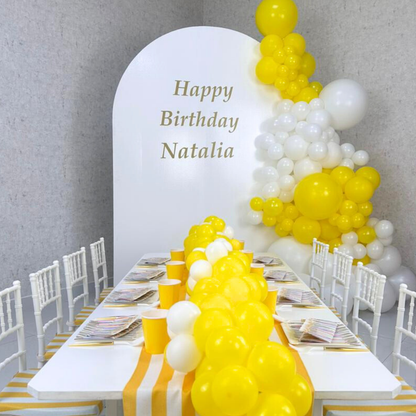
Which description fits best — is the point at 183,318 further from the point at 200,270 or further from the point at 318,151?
the point at 318,151

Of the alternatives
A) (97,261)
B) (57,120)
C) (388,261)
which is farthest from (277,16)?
(97,261)

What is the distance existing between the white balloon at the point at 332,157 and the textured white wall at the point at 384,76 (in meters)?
1.02

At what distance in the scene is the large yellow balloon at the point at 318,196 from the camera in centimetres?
291

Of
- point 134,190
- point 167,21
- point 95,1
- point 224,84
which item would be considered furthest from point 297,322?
point 167,21

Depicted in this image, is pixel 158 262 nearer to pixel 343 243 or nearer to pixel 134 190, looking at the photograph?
pixel 134 190

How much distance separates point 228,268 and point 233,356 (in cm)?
43

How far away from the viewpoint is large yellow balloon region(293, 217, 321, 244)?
10.2 feet

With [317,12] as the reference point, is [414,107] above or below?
below

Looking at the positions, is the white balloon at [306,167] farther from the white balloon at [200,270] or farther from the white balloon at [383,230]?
the white balloon at [200,270]

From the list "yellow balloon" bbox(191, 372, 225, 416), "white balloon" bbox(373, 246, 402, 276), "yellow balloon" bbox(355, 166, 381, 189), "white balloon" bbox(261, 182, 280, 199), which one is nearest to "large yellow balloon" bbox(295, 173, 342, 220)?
"white balloon" bbox(261, 182, 280, 199)

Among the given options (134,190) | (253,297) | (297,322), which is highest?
(134,190)

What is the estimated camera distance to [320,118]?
3117 mm

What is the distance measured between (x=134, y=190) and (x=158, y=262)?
1.27m

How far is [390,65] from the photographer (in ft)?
12.6
